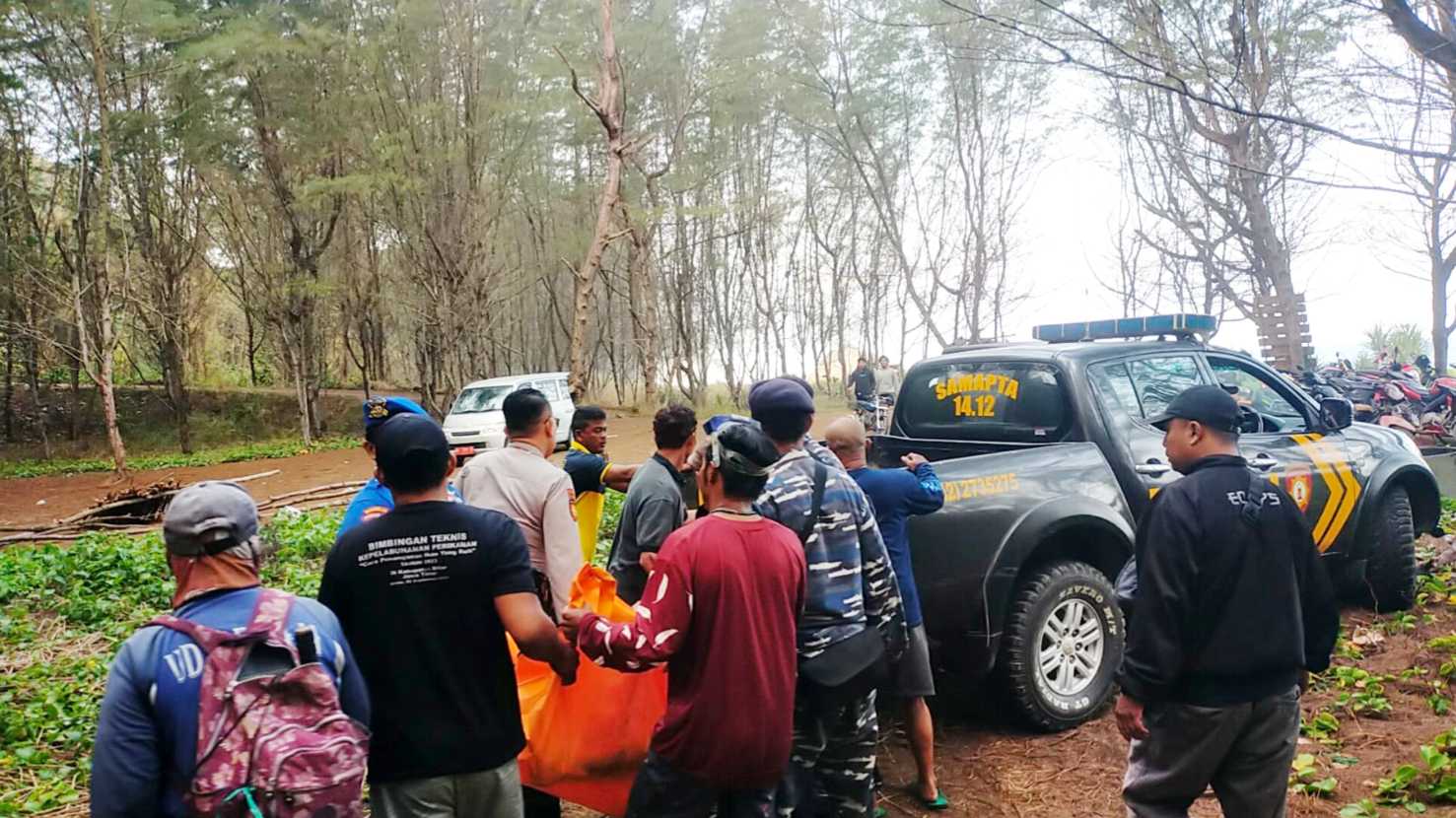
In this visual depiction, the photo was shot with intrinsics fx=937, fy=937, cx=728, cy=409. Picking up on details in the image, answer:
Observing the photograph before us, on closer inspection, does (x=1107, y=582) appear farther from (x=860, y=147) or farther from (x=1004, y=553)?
(x=860, y=147)

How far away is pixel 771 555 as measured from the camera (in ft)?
8.37

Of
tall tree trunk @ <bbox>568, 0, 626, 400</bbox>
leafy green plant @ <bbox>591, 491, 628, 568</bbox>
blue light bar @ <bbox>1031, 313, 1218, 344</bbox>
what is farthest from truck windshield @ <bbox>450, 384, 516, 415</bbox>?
blue light bar @ <bbox>1031, 313, 1218, 344</bbox>

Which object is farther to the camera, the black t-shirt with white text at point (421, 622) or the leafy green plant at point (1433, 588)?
the leafy green plant at point (1433, 588)

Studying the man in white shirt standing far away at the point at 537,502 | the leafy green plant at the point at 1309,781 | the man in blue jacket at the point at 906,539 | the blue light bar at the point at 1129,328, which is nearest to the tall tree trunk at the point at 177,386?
the blue light bar at the point at 1129,328

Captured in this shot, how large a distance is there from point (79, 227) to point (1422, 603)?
76.7 feet

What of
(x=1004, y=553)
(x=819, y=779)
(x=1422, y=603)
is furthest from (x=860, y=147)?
(x=819, y=779)

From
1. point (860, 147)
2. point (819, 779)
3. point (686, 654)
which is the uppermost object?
point (860, 147)

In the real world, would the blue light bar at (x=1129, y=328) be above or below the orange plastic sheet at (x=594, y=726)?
above

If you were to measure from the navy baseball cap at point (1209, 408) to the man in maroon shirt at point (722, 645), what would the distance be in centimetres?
129

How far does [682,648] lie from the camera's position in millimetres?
2520

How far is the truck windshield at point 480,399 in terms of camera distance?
61.4ft

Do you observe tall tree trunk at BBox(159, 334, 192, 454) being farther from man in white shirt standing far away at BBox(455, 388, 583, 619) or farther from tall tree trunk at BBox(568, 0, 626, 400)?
man in white shirt standing far away at BBox(455, 388, 583, 619)

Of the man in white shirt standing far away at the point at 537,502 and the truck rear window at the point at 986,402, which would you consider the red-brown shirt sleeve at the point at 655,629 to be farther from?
the truck rear window at the point at 986,402

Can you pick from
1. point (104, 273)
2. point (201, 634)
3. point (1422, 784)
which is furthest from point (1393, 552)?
point (104, 273)
